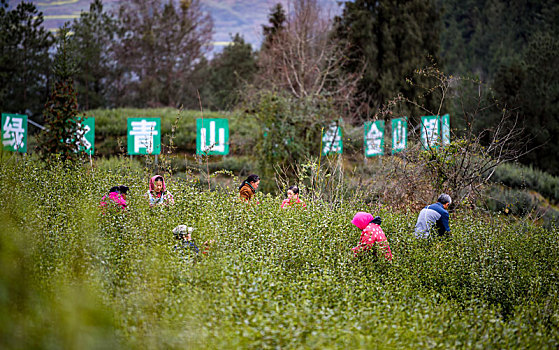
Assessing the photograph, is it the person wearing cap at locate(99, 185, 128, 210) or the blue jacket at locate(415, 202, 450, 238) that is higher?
the person wearing cap at locate(99, 185, 128, 210)

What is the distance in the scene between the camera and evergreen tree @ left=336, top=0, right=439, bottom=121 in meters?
20.2

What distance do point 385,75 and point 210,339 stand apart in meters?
18.6

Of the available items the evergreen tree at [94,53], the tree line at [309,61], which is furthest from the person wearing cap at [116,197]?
the evergreen tree at [94,53]

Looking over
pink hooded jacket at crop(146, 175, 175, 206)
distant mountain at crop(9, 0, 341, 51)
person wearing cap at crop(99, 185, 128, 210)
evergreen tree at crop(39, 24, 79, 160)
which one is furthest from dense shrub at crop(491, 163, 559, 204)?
person wearing cap at crop(99, 185, 128, 210)

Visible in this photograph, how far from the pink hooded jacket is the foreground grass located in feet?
0.47

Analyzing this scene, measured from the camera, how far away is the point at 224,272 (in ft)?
12.3

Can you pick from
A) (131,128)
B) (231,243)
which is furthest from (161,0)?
(231,243)

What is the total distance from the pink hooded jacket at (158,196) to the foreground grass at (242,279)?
0.47 ft

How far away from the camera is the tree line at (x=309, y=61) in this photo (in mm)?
15164

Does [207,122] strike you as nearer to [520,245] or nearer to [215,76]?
[520,245]

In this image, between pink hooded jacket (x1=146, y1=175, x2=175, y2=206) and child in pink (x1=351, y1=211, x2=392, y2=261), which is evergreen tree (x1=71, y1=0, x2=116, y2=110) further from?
child in pink (x1=351, y1=211, x2=392, y2=261)

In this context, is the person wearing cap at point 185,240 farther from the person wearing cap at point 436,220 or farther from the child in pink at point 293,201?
the person wearing cap at point 436,220

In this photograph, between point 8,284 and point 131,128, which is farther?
point 131,128

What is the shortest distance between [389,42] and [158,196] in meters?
16.9
